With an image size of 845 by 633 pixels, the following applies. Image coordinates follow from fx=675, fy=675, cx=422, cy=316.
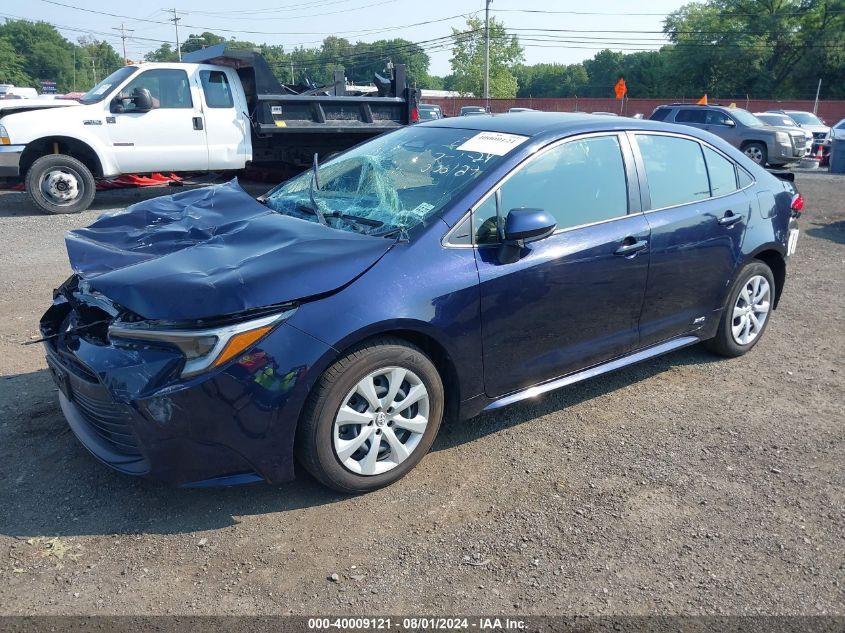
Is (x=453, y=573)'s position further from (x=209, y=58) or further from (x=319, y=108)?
(x=209, y=58)

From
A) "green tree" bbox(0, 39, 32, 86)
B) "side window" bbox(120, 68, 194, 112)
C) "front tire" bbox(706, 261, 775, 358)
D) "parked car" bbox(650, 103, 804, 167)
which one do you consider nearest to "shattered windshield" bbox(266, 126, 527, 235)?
"front tire" bbox(706, 261, 775, 358)

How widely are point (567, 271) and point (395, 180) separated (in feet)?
3.49

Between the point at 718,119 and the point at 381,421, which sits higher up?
the point at 718,119

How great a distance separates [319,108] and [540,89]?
9872cm

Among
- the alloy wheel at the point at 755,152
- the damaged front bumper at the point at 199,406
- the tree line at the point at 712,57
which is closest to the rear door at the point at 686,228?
the damaged front bumper at the point at 199,406

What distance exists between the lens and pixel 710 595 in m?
2.60

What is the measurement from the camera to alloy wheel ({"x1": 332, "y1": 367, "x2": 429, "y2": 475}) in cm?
299

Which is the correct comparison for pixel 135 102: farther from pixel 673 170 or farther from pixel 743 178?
pixel 743 178

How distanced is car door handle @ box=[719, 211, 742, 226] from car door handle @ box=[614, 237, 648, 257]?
0.82 meters

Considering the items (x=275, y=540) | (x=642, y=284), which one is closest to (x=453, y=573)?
(x=275, y=540)

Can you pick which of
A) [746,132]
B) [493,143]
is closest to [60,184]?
[493,143]

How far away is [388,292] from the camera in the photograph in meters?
2.99

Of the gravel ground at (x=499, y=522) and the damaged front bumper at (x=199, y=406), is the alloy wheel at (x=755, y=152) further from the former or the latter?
the damaged front bumper at (x=199, y=406)

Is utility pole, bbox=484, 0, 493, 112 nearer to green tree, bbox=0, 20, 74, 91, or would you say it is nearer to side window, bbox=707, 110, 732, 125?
side window, bbox=707, 110, 732, 125
